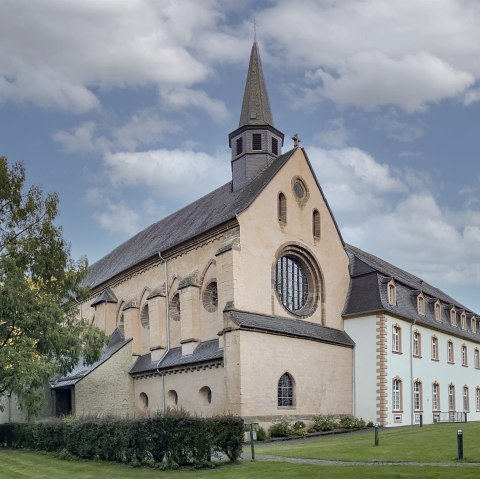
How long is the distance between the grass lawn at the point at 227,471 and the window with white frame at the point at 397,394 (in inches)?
795

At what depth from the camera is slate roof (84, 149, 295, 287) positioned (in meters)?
37.1

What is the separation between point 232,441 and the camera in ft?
66.6

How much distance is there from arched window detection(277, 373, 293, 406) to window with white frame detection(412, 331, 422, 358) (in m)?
11.5

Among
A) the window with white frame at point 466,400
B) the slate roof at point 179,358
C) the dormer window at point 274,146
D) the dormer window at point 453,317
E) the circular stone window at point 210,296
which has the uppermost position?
the dormer window at point 274,146

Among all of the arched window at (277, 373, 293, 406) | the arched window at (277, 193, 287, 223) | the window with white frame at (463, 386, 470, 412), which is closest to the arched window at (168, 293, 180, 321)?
the arched window at (277, 193, 287, 223)

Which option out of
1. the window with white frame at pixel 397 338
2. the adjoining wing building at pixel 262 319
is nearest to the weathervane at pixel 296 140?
the adjoining wing building at pixel 262 319

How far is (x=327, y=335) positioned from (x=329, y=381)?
8.60 feet

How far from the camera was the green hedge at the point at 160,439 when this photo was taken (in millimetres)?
19828

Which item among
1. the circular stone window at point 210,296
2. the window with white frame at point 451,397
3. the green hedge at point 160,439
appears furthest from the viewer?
the window with white frame at point 451,397

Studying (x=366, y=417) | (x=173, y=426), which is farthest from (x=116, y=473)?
(x=366, y=417)

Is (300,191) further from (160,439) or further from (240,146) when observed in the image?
(160,439)

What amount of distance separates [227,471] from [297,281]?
66.9 feet

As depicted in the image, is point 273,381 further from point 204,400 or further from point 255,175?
point 255,175

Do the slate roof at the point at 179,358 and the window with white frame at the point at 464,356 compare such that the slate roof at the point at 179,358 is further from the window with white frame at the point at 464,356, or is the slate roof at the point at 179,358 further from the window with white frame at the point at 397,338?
the window with white frame at the point at 464,356
